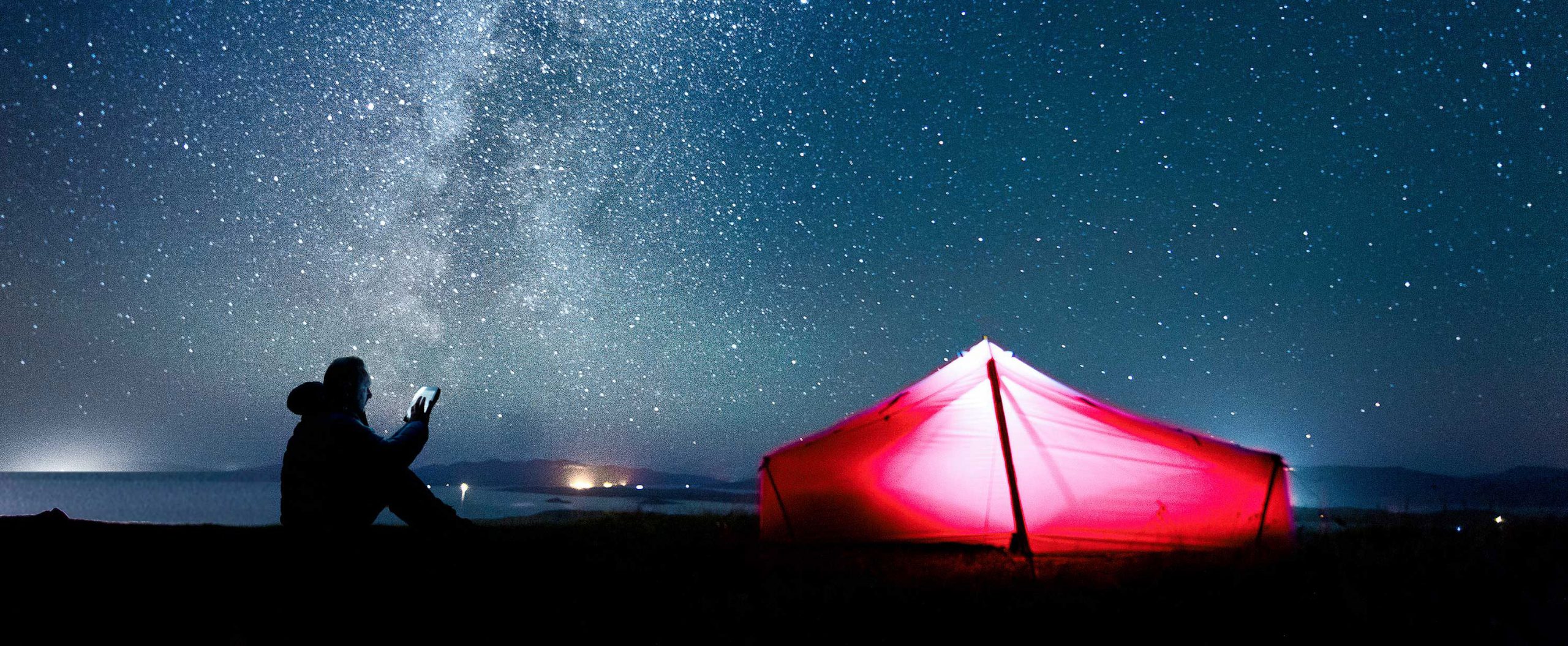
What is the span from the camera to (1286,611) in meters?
3.82

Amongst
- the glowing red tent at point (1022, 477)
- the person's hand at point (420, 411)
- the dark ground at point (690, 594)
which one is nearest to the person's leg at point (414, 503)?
the dark ground at point (690, 594)

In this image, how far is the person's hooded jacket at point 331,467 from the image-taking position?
4355 millimetres

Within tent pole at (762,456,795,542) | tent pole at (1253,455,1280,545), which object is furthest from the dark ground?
tent pole at (762,456,795,542)

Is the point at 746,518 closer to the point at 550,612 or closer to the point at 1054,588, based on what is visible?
the point at 1054,588

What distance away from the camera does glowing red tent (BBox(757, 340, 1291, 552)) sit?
21.2ft

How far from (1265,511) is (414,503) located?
6990 millimetres

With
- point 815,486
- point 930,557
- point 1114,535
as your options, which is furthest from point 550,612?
point 1114,535

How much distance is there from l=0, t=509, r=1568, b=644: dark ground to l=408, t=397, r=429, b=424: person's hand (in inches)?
31.7

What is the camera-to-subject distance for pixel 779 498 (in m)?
7.52

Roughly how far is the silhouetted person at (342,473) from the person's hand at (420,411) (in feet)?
0.96

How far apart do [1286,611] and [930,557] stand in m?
2.71

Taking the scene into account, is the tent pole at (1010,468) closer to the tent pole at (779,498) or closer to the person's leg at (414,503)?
the tent pole at (779,498)

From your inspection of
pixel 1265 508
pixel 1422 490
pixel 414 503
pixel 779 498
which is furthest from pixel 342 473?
pixel 1422 490

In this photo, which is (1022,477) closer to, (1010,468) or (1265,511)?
(1010,468)
